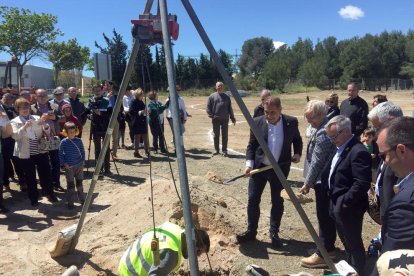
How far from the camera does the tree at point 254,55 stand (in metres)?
84.0

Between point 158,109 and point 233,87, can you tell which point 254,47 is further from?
point 233,87

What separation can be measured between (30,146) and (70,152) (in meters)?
0.60

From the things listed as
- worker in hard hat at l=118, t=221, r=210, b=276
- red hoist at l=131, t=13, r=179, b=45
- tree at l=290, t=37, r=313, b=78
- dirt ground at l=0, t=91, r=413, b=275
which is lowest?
dirt ground at l=0, t=91, r=413, b=275

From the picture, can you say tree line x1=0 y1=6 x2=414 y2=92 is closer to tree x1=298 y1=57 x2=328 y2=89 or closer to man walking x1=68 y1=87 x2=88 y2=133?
tree x1=298 y1=57 x2=328 y2=89

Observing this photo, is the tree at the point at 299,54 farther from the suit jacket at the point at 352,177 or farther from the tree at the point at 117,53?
the suit jacket at the point at 352,177

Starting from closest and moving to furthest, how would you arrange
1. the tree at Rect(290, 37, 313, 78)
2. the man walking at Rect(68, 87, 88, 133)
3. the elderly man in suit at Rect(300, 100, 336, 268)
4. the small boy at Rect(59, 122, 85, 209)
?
the elderly man in suit at Rect(300, 100, 336, 268)
the small boy at Rect(59, 122, 85, 209)
the man walking at Rect(68, 87, 88, 133)
the tree at Rect(290, 37, 313, 78)

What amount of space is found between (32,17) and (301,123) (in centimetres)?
3087

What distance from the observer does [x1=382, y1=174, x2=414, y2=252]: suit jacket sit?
1.75m

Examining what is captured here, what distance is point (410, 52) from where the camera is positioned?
5988 cm

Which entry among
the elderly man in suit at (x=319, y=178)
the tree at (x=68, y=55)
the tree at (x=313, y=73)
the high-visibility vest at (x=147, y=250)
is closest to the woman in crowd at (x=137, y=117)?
the elderly man in suit at (x=319, y=178)

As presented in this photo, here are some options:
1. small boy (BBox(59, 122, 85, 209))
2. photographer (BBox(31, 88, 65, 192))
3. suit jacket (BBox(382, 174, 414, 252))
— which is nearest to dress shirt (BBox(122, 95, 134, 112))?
photographer (BBox(31, 88, 65, 192))

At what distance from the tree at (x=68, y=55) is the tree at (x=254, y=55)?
3695 cm

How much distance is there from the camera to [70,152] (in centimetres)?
634

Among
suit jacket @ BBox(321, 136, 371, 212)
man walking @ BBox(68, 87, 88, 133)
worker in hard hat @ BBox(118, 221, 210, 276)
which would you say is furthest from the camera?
man walking @ BBox(68, 87, 88, 133)
